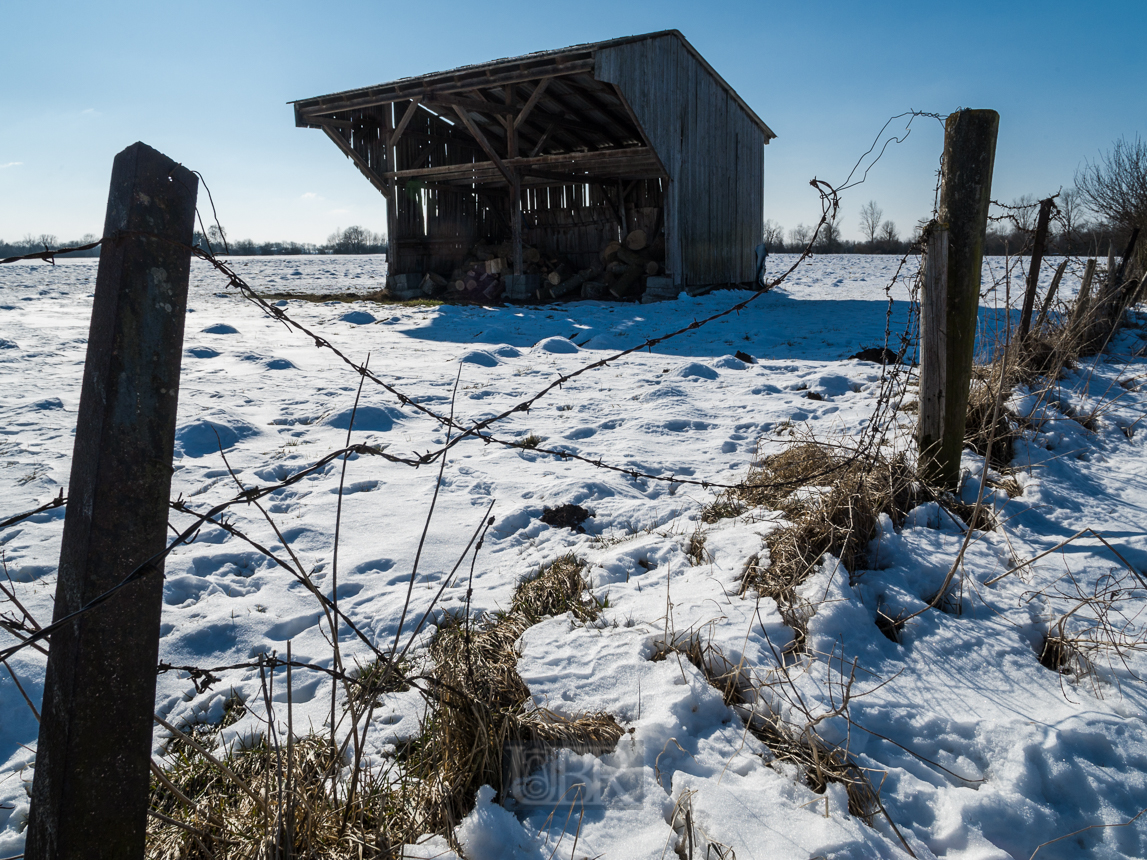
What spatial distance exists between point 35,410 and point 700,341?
24.5 ft

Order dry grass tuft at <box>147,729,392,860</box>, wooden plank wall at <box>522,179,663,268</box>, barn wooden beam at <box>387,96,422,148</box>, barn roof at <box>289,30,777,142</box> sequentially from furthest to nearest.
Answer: wooden plank wall at <box>522,179,663,268</box>
barn wooden beam at <box>387,96,422,148</box>
barn roof at <box>289,30,777,142</box>
dry grass tuft at <box>147,729,392,860</box>

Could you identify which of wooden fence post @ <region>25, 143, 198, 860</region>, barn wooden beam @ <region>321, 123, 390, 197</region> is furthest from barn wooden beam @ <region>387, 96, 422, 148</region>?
wooden fence post @ <region>25, 143, 198, 860</region>

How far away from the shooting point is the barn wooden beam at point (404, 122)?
1203 cm

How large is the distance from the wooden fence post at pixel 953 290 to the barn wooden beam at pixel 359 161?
42.1 feet

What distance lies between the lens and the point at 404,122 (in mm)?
12336

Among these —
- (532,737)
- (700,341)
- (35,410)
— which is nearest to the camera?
(532,737)

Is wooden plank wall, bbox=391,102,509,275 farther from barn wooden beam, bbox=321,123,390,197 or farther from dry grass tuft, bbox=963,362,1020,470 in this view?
dry grass tuft, bbox=963,362,1020,470

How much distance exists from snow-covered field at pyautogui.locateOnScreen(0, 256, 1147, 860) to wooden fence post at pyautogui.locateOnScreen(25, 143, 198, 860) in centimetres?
82

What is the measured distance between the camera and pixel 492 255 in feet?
52.6

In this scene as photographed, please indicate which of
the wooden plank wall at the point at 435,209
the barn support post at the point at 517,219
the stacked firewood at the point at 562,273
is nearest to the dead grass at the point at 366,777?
the stacked firewood at the point at 562,273

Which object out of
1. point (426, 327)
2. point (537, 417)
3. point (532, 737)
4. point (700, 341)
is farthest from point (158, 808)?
point (426, 327)

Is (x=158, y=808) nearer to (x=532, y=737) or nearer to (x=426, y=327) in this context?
(x=532, y=737)

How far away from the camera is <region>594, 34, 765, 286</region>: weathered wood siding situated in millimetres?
11094

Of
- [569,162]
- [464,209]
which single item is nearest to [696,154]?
[569,162]
